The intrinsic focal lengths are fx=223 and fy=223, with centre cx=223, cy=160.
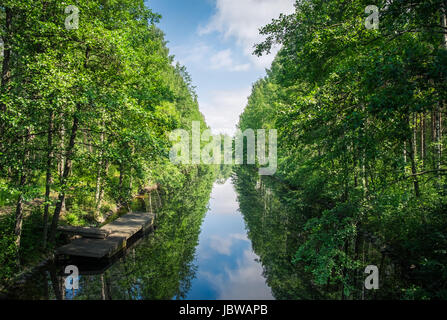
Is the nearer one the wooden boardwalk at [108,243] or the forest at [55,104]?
the forest at [55,104]

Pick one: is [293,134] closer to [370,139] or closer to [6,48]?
[370,139]

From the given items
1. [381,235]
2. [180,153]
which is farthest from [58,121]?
[180,153]

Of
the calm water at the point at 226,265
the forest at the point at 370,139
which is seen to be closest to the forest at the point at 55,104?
the calm water at the point at 226,265

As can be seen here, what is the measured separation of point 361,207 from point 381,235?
321 inches

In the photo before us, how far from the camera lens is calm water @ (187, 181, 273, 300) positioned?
10234 mm

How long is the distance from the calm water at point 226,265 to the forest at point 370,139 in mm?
944

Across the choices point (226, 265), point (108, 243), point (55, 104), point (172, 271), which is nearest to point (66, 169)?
point (108, 243)

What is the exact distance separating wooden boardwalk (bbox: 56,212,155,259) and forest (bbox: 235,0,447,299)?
813cm

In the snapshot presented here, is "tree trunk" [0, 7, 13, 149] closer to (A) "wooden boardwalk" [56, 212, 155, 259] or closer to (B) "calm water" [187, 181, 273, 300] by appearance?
(A) "wooden boardwalk" [56, 212, 155, 259]

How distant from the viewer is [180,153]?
35.5m

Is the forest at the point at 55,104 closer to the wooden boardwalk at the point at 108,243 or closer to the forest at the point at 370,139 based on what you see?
the wooden boardwalk at the point at 108,243

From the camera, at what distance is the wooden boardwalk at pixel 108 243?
10.5 meters

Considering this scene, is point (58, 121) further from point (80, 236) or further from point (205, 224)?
point (205, 224)

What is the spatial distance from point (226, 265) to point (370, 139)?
10527mm
